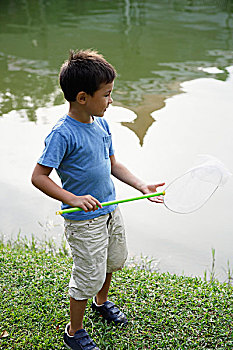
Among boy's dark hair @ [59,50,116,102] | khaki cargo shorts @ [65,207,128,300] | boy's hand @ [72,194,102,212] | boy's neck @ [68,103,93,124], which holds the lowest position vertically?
khaki cargo shorts @ [65,207,128,300]

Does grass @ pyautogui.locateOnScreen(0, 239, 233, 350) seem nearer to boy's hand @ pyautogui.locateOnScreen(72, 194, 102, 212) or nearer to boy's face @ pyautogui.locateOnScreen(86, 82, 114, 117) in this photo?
boy's hand @ pyautogui.locateOnScreen(72, 194, 102, 212)

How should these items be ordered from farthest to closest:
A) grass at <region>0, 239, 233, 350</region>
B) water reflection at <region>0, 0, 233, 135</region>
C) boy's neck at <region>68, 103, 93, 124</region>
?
water reflection at <region>0, 0, 233, 135</region> → grass at <region>0, 239, 233, 350</region> → boy's neck at <region>68, 103, 93, 124</region>

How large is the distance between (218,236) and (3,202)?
1.84m

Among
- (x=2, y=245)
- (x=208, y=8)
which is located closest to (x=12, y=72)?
(x=2, y=245)

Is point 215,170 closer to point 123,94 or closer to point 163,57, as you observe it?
point 123,94

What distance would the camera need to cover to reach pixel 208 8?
Answer: 11.8 m

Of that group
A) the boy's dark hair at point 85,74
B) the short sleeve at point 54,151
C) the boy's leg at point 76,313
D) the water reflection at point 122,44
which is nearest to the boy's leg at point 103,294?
the boy's leg at point 76,313

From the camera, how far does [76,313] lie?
2.02 metres

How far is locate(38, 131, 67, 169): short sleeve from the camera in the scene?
173 centimetres

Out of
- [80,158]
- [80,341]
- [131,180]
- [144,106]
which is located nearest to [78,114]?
[80,158]

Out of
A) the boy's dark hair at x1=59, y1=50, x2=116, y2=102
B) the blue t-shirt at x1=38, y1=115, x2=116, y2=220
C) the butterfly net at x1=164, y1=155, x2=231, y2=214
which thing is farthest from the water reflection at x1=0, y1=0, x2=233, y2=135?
the boy's dark hair at x1=59, y1=50, x2=116, y2=102

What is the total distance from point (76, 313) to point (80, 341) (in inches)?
5.7

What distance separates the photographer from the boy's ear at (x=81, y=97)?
177 cm

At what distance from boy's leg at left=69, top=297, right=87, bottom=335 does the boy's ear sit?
89cm
